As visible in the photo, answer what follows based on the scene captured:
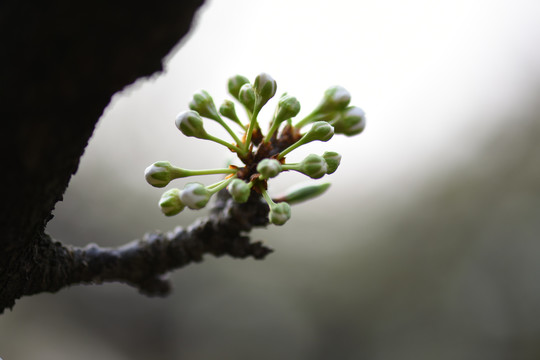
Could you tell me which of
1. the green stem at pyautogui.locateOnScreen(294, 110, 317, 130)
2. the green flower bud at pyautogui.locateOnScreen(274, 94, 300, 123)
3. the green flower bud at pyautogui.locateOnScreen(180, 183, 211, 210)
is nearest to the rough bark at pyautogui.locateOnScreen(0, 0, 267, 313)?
the green flower bud at pyautogui.locateOnScreen(180, 183, 211, 210)

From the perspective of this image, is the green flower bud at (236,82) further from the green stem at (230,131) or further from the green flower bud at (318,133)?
the green flower bud at (318,133)

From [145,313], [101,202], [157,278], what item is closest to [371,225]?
[145,313]

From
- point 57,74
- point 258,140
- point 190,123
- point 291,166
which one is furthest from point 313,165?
point 57,74

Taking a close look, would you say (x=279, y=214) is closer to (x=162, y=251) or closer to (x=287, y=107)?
(x=287, y=107)

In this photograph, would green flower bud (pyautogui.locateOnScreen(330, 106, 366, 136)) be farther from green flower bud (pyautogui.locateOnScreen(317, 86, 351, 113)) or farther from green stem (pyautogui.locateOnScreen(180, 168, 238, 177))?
green stem (pyautogui.locateOnScreen(180, 168, 238, 177))

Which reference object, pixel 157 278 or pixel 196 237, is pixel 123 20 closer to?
pixel 196 237

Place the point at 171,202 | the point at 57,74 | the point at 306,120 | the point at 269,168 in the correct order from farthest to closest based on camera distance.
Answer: the point at 306,120 → the point at 171,202 → the point at 269,168 → the point at 57,74
